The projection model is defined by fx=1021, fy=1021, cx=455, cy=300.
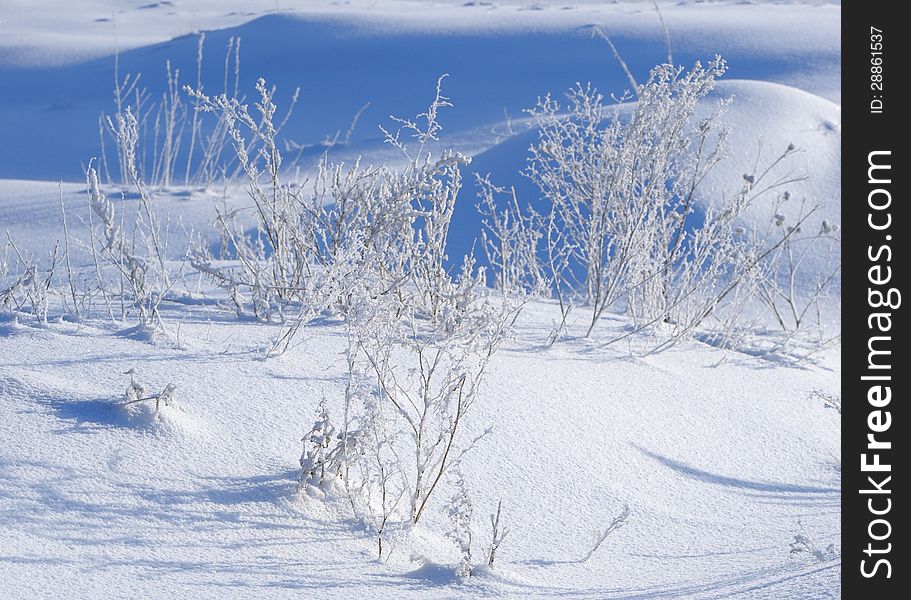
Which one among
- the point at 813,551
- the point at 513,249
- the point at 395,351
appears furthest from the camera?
the point at 513,249

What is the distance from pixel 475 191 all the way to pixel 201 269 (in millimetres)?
3128

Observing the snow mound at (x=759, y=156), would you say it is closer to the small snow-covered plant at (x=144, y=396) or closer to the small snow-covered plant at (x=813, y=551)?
the small snow-covered plant at (x=144, y=396)

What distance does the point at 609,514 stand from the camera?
253 centimetres

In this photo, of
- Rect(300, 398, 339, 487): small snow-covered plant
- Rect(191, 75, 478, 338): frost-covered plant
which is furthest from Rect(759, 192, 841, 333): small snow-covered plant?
Rect(300, 398, 339, 487): small snow-covered plant

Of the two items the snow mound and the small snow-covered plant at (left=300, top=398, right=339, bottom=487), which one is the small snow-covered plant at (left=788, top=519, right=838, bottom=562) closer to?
the small snow-covered plant at (left=300, top=398, right=339, bottom=487)

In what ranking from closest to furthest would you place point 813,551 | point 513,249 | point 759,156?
point 813,551
point 513,249
point 759,156

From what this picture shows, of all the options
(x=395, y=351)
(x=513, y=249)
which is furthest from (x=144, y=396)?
(x=513, y=249)

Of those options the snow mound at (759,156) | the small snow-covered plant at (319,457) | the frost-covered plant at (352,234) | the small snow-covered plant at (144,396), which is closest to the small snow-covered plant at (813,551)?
the small snow-covered plant at (319,457)

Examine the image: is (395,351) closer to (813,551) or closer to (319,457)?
(319,457)
